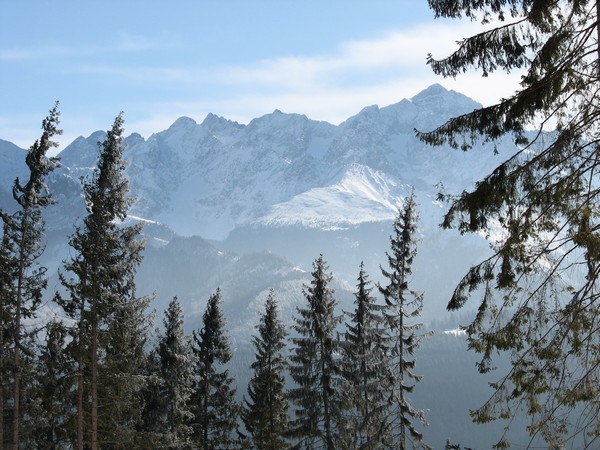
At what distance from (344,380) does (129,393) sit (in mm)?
10006

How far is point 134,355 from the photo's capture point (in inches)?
800

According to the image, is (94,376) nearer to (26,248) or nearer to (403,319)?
(26,248)

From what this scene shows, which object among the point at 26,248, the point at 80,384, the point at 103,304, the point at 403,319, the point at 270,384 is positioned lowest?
the point at 270,384

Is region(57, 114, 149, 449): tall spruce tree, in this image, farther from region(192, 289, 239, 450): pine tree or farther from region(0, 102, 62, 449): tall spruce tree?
region(192, 289, 239, 450): pine tree

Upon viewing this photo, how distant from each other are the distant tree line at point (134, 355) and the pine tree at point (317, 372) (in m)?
0.05

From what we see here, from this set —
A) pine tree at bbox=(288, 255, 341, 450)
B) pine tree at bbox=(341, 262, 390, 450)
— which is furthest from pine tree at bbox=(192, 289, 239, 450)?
pine tree at bbox=(341, 262, 390, 450)

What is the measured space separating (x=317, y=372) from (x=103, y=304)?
11.0 m

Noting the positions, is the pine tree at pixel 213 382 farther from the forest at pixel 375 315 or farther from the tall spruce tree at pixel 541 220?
the tall spruce tree at pixel 541 220

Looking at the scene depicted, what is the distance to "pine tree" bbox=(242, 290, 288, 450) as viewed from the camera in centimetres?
3047

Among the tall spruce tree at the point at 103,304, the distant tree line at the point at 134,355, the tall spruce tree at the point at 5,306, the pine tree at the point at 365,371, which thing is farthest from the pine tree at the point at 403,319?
the tall spruce tree at the point at 5,306

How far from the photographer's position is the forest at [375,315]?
869 centimetres

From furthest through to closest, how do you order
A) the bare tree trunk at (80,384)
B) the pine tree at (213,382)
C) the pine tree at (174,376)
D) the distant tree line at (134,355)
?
the pine tree at (213,382)
the pine tree at (174,376)
the distant tree line at (134,355)
the bare tree trunk at (80,384)

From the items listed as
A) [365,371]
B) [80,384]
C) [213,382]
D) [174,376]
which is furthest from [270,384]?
[80,384]

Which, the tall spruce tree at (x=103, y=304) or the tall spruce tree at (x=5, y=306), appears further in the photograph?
the tall spruce tree at (x=5, y=306)
